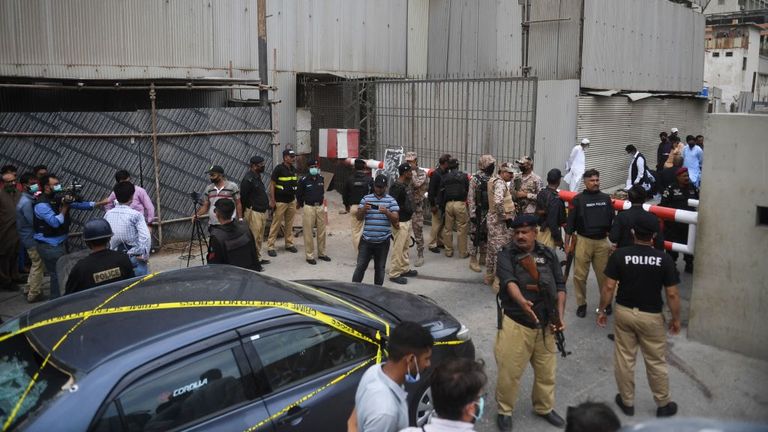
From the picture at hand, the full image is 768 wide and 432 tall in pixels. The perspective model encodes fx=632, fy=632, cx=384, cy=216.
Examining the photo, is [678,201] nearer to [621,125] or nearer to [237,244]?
[237,244]

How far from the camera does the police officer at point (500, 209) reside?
8.50m

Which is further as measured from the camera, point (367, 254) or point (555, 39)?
point (555, 39)

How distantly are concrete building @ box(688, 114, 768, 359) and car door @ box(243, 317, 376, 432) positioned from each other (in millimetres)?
4262

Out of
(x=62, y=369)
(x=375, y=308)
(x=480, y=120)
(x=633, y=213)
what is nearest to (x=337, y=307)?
(x=375, y=308)

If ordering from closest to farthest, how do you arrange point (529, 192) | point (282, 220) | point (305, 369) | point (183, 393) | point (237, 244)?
point (183, 393) < point (305, 369) < point (237, 244) < point (529, 192) < point (282, 220)

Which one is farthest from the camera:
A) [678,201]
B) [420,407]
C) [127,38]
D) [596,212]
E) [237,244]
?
[127,38]

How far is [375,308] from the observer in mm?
5195

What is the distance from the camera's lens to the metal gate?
12.4 metres

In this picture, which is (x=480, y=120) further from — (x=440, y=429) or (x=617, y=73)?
(x=440, y=429)

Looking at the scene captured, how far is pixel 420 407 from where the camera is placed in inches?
189

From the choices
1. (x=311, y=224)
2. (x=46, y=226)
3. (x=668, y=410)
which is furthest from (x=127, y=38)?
(x=668, y=410)

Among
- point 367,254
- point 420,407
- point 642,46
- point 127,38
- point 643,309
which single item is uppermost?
point 642,46

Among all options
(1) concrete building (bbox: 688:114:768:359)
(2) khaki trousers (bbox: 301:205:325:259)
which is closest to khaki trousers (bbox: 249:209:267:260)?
(2) khaki trousers (bbox: 301:205:325:259)

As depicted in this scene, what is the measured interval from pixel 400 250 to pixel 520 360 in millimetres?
4300
